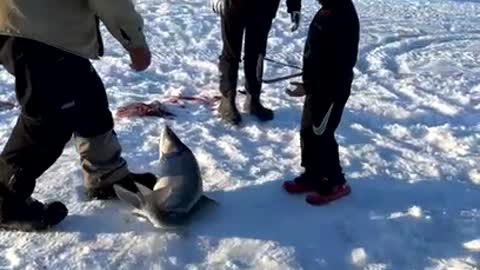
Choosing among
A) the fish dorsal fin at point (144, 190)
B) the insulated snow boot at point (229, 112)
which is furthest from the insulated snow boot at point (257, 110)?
the fish dorsal fin at point (144, 190)

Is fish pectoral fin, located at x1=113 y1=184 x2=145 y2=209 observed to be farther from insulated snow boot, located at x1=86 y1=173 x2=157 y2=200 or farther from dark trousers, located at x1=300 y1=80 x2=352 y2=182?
dark trousers, located at x1=300 y1=80 x2=352 y2=182

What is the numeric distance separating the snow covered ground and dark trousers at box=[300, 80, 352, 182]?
0.18m

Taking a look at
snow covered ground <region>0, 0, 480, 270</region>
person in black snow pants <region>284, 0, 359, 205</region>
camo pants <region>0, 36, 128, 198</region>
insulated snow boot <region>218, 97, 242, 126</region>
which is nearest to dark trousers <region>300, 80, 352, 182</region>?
person in black snow pants <region>284, 0, 359, 205</region>

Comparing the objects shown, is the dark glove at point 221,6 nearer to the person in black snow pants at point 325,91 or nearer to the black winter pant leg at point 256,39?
the black winter pant leg at point 256,39

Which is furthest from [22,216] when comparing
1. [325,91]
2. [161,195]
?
[325,91]

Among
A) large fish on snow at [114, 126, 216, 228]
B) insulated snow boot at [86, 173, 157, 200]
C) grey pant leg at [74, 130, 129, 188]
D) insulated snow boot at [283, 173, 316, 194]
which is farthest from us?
insulated snow boot at [283, 173, 316, 194]

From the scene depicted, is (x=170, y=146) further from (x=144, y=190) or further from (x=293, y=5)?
(x=293, y=5)

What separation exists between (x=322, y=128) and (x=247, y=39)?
1.46m

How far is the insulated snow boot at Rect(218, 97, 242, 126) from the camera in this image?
546 centimetres

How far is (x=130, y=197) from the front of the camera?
13.1ft

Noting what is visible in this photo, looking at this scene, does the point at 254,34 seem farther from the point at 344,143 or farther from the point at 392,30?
the point at 392,30

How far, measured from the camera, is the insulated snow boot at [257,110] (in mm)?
5570

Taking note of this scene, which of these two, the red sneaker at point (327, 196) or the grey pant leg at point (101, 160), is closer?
the grey pant leg at point (101, 160)

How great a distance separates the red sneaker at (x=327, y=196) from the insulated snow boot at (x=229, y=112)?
1.30 meters
